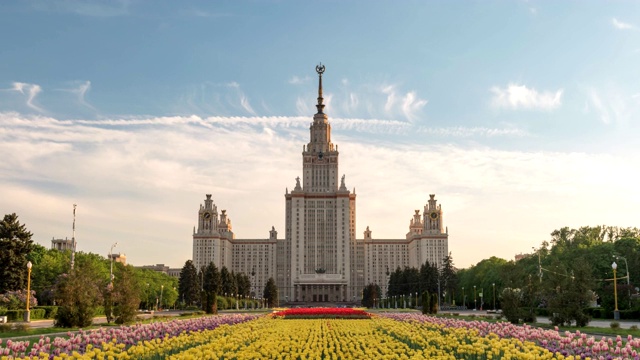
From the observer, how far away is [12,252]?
187ft

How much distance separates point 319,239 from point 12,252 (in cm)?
13295

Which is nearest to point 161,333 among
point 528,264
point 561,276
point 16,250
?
point 561,276

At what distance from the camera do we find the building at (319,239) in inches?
7175

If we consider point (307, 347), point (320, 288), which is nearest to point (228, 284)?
point (320, 288)

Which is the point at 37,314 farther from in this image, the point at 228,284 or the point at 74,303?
the point at 228,284

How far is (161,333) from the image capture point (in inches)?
969

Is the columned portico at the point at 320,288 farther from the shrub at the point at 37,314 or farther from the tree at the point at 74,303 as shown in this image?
the tree at the point at 74,303

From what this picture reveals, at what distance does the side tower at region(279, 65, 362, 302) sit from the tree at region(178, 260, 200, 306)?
76458 millimetres

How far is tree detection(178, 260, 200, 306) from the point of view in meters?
102

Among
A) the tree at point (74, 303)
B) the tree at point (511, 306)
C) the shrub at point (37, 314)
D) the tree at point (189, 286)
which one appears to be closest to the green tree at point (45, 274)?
the shrub at point (37, 314)

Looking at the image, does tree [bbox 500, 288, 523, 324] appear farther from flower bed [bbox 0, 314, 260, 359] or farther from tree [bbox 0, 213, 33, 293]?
tree [bbox 0, 213, 33, 293]

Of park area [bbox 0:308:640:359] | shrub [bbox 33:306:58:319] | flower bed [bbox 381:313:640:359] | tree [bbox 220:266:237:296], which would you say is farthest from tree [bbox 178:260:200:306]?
flower bed [bbox 381:313:640:359]

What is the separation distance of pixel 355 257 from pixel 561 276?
14877cm

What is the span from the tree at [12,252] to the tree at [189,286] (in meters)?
43.4
